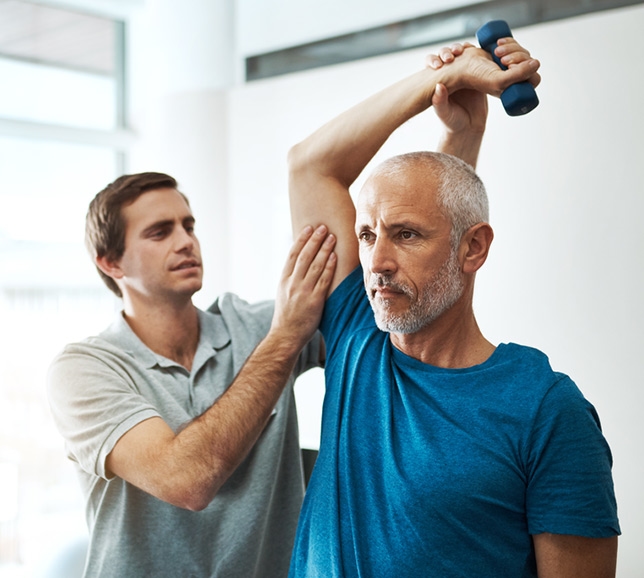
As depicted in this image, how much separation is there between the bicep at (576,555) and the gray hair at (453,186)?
53 centimetres

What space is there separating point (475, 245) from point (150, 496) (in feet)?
2.99

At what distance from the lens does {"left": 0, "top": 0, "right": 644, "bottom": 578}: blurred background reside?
2.95m

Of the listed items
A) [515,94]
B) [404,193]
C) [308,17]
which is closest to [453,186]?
[404,193]

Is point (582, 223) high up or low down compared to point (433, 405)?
up

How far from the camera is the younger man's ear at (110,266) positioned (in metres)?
2.01

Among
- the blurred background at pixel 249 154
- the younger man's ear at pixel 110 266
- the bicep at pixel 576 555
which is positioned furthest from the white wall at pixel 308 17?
the bicep at pixel 576 555

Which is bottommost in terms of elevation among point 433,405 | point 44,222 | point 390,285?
point 433,405

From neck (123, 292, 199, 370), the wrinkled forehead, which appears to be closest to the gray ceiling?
neck (123, 292, 199, 370)

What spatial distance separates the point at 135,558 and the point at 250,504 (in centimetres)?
27

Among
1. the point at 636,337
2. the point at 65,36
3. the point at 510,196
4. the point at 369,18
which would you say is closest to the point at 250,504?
the point at 636,337

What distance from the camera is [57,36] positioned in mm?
4273

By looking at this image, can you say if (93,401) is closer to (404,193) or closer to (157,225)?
(157,225)

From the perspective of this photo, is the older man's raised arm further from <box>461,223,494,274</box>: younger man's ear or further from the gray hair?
<box>461,223,494,274</box>: younger man's ear

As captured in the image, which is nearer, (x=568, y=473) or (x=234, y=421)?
(x=568, y=473)
